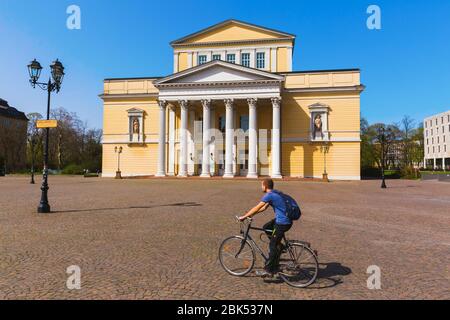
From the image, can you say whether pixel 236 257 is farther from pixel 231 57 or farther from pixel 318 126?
pixel 231 57

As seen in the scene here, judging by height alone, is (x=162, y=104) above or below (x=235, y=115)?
above

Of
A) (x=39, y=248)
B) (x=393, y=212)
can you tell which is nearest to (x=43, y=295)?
(x=39, y=248)

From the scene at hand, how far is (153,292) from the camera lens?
4707mm

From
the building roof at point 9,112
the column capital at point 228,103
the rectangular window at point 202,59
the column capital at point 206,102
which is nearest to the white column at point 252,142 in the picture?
the column capital at point 228,103

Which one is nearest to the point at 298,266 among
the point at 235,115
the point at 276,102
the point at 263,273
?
the point at 263,273

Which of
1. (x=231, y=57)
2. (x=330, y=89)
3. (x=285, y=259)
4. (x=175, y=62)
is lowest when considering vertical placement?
(x=285, y=259)

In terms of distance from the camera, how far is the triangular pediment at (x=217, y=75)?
4016cm

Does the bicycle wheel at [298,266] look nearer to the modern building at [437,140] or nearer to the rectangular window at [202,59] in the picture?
the rectangular window at [202,59]

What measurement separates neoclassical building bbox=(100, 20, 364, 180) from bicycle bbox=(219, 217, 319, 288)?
3354 centimetres

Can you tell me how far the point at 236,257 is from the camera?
18.9 feet

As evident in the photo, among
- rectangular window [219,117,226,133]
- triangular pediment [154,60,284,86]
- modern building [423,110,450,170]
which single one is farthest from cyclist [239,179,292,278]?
modern building [423,110,450,170]

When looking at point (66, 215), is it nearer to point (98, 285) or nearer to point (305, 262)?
point (98, 285)

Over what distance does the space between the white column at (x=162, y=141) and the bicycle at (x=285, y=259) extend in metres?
37.5

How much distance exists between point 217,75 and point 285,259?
38280 mm
